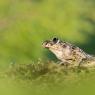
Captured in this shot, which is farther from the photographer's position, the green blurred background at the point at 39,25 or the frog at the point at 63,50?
the green blurred background at the point at 39,25

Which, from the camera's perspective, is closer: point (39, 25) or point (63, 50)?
point (63, 50)

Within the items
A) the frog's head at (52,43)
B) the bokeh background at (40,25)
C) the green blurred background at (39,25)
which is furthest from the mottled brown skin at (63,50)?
the bokeh background at (40,25)

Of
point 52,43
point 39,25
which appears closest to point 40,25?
point 39,25

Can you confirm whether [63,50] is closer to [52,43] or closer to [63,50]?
[63,50]

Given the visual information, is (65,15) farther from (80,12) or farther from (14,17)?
(14,17)

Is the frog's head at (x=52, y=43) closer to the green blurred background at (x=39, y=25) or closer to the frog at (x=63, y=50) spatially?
the frog at (x=63, y=50)

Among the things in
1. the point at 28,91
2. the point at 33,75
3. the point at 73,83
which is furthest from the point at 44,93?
the point at 33,75

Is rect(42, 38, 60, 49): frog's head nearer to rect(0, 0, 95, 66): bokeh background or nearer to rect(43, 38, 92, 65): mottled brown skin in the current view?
rect(43, 38, 92, 65): mottled brown skin

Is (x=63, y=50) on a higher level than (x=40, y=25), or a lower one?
lower

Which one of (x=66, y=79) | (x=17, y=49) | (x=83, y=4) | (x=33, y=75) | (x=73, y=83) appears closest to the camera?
(x=73, y=83)
